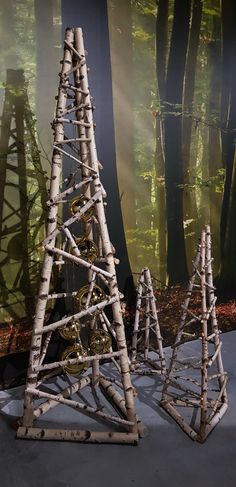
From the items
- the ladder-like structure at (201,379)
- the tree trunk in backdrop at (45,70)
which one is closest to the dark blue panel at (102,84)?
the tree trunk in backdrop at (45,70)

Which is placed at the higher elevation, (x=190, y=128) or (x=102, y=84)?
(x=102, y=84)

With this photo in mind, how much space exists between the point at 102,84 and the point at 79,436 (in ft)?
10.7

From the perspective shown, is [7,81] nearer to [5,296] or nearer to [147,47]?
[147,47]

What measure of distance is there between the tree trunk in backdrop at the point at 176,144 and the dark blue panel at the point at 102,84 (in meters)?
0.72

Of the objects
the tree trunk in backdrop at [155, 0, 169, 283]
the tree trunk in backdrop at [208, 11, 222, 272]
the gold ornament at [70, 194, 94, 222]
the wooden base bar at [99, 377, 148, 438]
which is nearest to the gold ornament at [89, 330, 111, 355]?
the wooden base bar at [99, 377, 148, 438]

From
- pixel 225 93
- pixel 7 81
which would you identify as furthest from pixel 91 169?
pixel 225 93

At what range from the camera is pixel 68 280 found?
3.93 m

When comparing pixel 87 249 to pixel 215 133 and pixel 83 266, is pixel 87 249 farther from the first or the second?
pixel 215 133

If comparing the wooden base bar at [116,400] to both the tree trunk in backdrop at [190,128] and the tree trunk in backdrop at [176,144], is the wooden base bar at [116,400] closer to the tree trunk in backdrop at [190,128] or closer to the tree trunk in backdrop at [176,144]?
the tree trunk in backdrop at [176,144]

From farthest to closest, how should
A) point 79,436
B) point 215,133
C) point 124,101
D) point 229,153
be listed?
point 229,153 → point 215,133 → point 124,101 → point 79,436

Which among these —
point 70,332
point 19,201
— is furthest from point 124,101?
point 70,332

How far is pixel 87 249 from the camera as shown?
316cm

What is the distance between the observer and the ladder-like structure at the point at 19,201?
3.45 metres

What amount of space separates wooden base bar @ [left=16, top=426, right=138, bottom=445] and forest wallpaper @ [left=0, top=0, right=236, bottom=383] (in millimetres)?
925
